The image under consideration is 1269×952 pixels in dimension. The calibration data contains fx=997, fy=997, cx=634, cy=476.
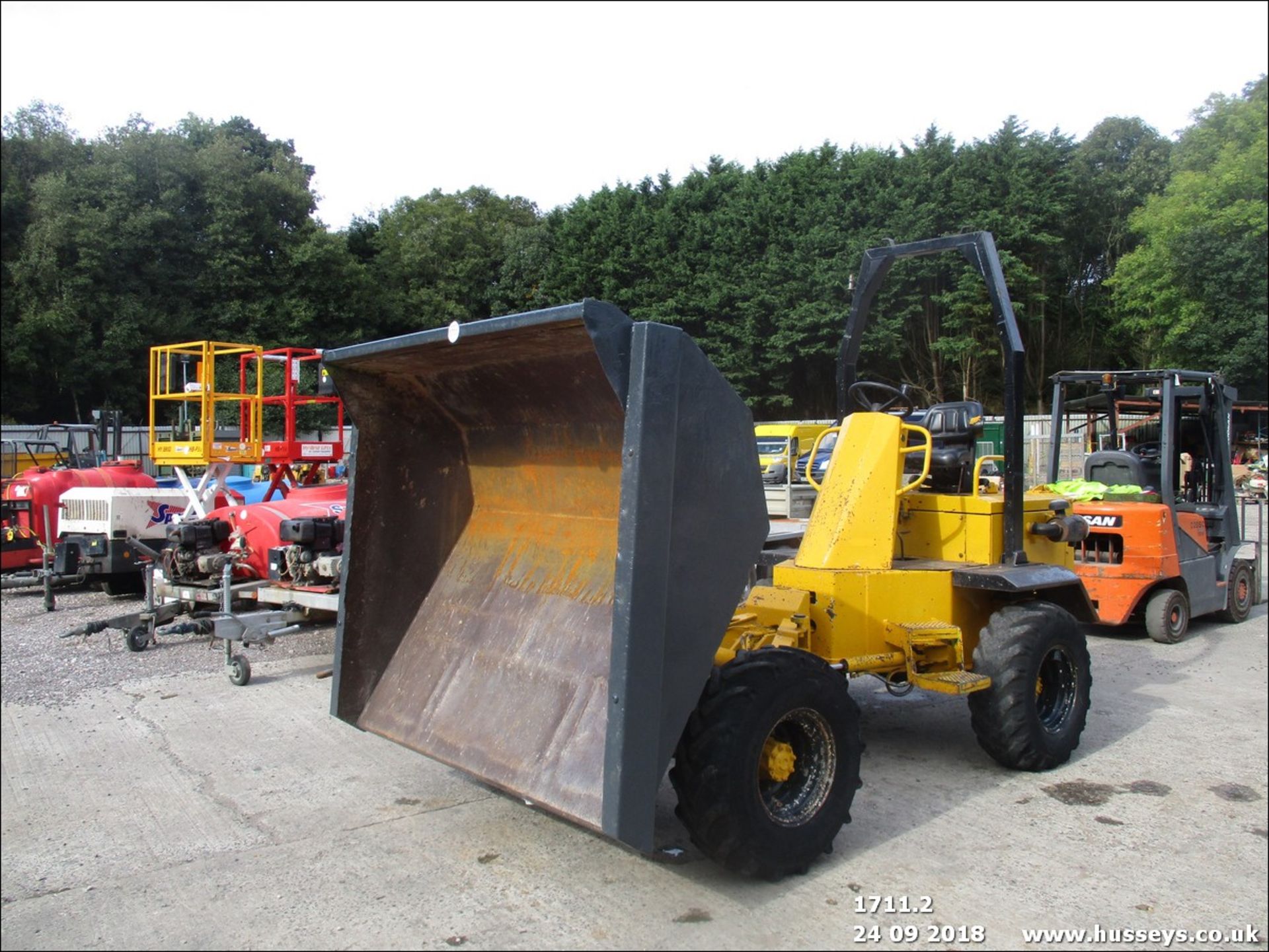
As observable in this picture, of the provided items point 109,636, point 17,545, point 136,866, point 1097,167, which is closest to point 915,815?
point 136,866

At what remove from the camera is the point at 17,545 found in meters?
12.3

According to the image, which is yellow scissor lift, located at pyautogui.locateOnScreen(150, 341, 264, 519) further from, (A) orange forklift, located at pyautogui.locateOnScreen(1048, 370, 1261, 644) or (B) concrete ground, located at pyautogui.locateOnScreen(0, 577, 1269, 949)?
(A) orange forklift, located at pyautogui.locateOnScreen(1048, 370, 1261, 644)

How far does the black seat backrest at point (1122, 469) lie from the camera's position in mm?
9383

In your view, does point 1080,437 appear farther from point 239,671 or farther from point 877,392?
point 239,671

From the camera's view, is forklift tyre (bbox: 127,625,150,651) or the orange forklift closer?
forklift tyre (bbox: 127,625,150,651)

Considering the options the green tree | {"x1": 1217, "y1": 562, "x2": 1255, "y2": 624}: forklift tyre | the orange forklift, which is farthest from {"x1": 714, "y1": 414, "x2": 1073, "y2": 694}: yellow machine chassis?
the green tree

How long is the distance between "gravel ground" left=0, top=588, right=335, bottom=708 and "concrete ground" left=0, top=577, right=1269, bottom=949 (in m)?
0.83

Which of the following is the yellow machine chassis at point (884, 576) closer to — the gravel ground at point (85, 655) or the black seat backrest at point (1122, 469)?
the gravel ground at point (85, 655)

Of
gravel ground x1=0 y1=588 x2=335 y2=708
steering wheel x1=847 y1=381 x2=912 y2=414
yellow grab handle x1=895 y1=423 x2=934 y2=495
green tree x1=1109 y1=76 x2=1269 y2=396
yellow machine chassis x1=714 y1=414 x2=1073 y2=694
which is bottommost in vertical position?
gravel ground x1=0 y1=588 x2=335 y2=708

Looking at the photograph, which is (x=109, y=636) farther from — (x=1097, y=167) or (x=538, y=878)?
(x=1097, y=167)

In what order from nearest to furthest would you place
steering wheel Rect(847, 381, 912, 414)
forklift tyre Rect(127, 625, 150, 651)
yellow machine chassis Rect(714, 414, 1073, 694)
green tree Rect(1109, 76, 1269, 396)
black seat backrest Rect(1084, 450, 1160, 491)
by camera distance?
yellow machine chassis Rect(714, 414, 1073, 694), steering wheel Rect(847, 381, 912, 414), forklift tyre Rect(127, 625, 150, 651), black seat backrest Rect(1084, 450, 1160, 491), green tree Rect(1109, 76, 1269, 396)

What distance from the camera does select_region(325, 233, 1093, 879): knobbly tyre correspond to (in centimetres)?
329

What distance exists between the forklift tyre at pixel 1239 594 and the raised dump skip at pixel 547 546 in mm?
8153

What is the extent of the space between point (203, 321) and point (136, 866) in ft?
103
